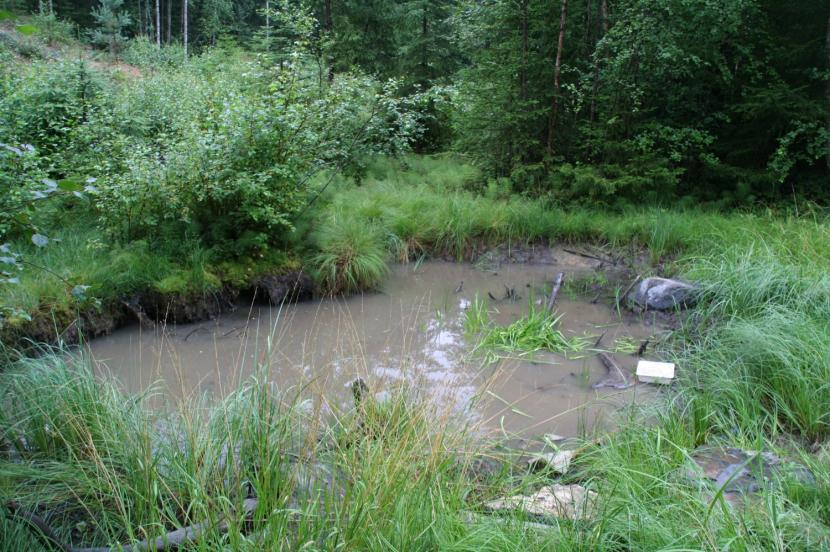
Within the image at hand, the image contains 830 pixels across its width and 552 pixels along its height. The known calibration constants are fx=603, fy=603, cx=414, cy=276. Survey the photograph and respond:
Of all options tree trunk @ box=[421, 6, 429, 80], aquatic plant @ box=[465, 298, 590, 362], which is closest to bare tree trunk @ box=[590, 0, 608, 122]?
tree trunk @ box=[421, 6, 429, 80]

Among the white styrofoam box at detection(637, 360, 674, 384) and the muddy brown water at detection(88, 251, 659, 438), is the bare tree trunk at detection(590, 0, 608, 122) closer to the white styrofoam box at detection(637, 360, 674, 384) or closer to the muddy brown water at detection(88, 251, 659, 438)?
the muddy brown water at detection(88, 251, 659, 438)

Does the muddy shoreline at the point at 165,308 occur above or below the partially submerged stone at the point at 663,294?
below

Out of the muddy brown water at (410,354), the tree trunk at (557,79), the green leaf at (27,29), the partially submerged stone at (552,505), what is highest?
the tree trunk at (557,79)

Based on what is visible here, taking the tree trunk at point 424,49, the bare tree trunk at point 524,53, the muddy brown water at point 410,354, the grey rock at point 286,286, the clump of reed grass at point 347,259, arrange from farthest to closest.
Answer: the tree trunk at point 424,49 < the bare tree trunk at point 524,53 < the clump of reed grass at point 347,259 < the grey rock at point 286,286 < the muddy brown water at point 410,354

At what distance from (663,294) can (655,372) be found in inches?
92.8

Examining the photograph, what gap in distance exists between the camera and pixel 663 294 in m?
7.02

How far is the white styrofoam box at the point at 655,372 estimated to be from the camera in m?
4.86

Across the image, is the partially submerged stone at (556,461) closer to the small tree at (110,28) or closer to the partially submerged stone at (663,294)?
the partially submerged stone at (663,294)

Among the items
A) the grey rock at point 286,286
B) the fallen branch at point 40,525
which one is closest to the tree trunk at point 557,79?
the grey rock at point 286,286

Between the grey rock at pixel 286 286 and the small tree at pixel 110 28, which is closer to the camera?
the grey rock at pixel 286 286

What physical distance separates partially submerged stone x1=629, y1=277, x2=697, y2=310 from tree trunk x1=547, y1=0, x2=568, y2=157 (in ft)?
13.5

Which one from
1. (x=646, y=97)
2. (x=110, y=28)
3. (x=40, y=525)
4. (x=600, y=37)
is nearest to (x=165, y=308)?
(x=40, y=525)

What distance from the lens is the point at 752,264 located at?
6.36 meters

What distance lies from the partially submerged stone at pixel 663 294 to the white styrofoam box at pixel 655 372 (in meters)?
1.78
